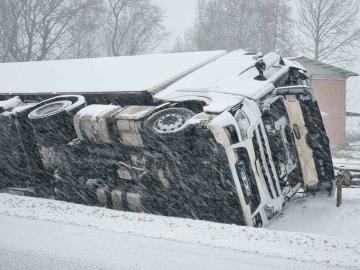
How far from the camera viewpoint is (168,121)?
4.94m

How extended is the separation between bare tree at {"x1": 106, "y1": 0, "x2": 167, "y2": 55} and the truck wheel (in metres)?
30.9

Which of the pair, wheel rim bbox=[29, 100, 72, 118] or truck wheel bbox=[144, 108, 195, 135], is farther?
wheel rim bbox=[29, 100, 72, 118]

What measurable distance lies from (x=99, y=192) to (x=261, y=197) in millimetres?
1781

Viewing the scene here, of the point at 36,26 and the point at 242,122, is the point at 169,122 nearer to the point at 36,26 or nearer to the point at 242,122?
the point at 242,122

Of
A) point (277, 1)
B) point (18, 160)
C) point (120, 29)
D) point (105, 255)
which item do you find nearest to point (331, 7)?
point (277, 1)

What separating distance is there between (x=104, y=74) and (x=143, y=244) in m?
4.00

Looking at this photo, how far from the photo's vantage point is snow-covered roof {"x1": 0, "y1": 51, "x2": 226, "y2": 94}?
605 centimetres

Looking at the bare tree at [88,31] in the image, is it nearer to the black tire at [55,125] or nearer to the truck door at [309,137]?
the black tire at [55,125]

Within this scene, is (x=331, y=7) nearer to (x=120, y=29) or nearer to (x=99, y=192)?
(x=120, y=29)

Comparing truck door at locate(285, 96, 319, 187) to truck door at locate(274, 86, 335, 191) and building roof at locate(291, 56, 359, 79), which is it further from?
building roof at locate(291, 56, 359, 79)

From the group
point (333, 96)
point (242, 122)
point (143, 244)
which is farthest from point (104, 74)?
point (333, 96)

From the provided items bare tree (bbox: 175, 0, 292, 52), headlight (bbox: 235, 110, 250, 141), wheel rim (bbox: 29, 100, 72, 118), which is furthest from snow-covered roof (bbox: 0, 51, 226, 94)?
bare tree (bbox: 175, 0, 292, 52)

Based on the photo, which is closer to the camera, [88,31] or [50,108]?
[50,108]

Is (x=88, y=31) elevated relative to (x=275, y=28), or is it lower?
elevated
